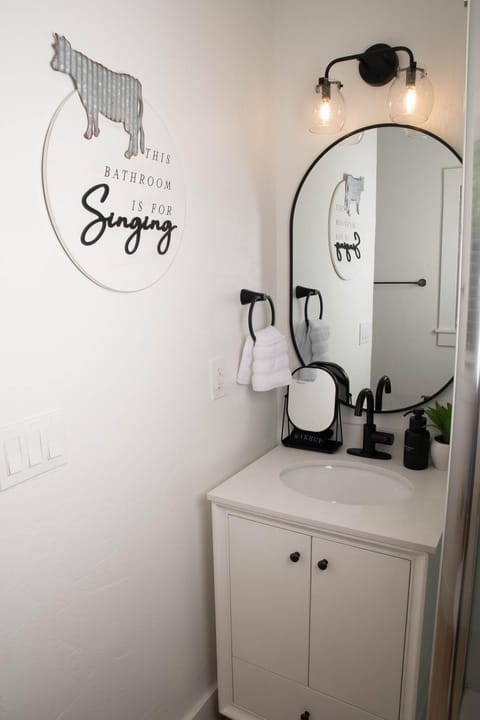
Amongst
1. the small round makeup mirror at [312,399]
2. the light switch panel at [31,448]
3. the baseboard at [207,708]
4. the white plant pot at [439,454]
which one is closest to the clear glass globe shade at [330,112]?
the small round makeup mirror at [312,399]

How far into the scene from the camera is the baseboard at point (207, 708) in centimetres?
157

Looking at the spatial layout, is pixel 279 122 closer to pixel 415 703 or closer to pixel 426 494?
pixel 426 494

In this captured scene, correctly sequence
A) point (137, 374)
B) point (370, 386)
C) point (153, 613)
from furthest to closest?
point (370, 386)
point (153, 613)
point (137, 374)

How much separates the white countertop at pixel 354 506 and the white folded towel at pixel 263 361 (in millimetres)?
292

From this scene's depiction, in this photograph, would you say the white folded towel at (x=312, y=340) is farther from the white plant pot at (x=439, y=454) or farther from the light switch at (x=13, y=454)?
the light switch at (x=13, y=454)

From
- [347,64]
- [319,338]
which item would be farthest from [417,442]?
[347,64]

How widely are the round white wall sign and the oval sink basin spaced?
86cm

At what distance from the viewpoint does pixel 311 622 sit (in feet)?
4.52

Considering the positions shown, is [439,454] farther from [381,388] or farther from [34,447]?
[34,447]

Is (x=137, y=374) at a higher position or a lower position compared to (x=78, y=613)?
higher

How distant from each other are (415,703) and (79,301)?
50.6 inches

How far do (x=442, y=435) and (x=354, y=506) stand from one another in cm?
43

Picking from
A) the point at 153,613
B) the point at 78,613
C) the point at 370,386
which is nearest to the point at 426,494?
the point at 370,386

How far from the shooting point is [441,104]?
151cm
